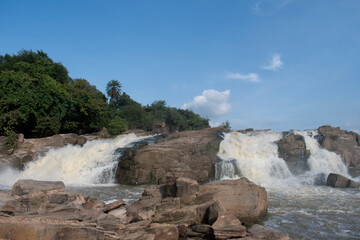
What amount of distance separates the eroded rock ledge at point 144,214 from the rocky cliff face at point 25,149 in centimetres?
1273

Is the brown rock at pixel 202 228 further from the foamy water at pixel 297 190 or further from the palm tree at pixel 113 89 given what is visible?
the palm tree at pixel 113 89

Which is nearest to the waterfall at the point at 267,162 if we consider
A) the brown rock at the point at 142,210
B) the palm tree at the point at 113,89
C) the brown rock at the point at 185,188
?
the brown rock at the point at 185,188

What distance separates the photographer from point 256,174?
1616 centimetres

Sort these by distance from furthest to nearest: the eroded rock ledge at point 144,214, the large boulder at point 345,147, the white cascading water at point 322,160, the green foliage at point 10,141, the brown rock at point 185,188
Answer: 1. the large boulder at point 345,147
2. the green foliage at point 10,141
3. the white cascading water at point 322,160
4. the brown rock at point 185,188
5. the eroded rock ledge at point 144,214

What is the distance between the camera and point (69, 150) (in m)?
19.5

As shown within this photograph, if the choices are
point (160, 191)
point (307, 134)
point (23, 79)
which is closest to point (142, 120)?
point (23, 79)

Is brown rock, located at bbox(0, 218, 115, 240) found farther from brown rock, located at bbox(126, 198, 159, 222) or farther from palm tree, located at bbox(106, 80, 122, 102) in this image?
palm tree, located at bbox(106, 80, 122, 102)

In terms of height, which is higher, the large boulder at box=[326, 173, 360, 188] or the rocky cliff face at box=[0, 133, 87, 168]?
the rocky cliff face at box=[0, 133, 87, 168]

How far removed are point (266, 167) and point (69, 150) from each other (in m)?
13.7

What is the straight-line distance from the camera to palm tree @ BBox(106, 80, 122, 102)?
4700cm

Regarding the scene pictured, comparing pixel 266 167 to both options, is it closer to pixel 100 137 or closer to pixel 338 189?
pixel 338 189

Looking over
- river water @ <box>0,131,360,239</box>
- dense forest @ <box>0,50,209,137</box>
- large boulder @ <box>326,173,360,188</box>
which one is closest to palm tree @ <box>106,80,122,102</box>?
dense forest @ <box>0,50,209,137</box>

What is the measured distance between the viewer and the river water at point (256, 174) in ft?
30.1

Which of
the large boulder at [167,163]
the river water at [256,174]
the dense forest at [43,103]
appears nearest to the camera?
the river water at [256,174]
